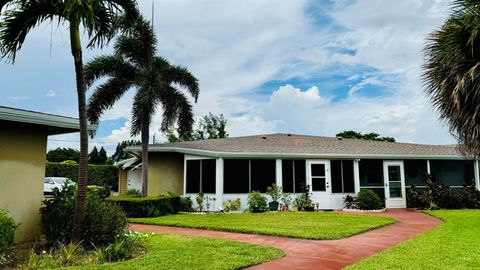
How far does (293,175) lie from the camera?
1798 centimetres

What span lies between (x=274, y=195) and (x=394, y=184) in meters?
6.37

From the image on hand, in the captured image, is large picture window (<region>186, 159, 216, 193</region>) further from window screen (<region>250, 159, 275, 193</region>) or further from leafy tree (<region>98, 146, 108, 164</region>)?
leafy tree (<region>98, 146, 108, 164</region>)

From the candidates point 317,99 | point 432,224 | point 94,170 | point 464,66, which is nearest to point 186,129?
point 317,99

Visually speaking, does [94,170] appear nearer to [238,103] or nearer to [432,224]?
[238,103]

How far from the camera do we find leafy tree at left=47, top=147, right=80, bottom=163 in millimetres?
52219

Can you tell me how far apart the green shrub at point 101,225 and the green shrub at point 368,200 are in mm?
12154

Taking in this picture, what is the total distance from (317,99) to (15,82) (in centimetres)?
1690

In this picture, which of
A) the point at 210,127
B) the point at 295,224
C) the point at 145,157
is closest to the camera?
the point at 295,224

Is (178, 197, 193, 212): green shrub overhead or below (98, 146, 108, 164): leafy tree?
below

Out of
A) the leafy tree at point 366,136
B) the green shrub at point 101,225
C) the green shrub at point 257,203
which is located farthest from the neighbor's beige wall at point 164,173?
the leafy tree at point 366,136

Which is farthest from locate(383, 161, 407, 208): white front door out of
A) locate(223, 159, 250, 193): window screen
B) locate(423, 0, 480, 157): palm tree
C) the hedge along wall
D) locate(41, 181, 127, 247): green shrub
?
the hedge along wall

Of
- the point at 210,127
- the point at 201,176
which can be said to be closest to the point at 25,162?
the point at 201,176

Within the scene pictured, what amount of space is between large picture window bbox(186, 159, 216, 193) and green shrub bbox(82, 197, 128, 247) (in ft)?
29.8

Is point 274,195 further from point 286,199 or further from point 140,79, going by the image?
point 140,79
